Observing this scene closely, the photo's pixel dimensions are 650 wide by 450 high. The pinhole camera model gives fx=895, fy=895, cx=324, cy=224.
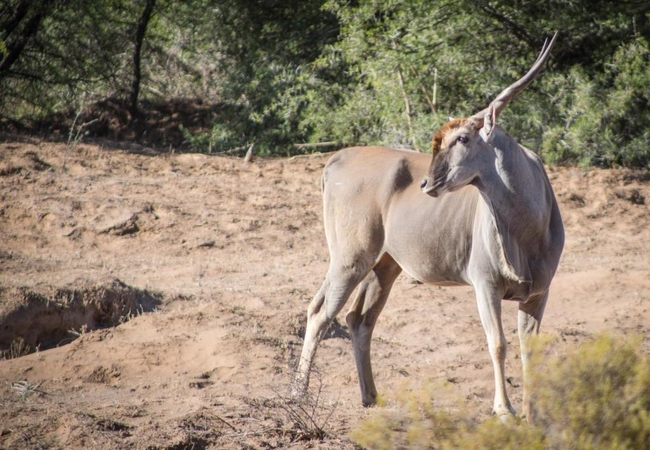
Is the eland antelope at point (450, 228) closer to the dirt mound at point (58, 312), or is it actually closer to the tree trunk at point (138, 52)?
the dirt mound at point (58, 312)

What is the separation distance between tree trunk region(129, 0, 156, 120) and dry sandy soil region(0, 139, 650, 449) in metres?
2.10

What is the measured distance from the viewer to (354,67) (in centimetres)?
1458

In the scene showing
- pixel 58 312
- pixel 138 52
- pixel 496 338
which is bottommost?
pixel 58 312

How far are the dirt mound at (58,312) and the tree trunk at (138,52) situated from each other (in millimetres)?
8019

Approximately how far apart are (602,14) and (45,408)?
35.9 ft

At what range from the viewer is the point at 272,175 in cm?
1353

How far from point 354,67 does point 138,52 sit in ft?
12.9

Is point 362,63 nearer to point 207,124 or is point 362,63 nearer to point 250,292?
point 207,124

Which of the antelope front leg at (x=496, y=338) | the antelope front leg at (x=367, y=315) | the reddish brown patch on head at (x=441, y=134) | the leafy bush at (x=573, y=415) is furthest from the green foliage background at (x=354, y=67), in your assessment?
the leafy bush at (x=573, y=415)

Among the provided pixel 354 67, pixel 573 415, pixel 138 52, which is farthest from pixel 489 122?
pixel 138 52

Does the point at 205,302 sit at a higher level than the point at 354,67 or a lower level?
lower

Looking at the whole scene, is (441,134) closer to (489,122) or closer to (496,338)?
(489,122)

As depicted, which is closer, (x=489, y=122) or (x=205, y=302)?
(x=489, y=122)

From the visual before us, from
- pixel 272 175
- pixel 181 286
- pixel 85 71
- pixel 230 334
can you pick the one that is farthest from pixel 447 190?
pixel 85 71
